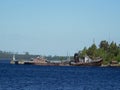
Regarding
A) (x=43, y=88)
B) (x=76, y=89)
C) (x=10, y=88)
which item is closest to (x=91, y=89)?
(x=76, y=89)

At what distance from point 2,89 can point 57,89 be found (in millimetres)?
8821

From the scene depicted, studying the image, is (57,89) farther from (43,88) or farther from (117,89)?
(117,89)

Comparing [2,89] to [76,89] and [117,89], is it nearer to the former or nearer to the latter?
[76,89]

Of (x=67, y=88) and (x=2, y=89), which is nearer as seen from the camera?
(x=2, y=89)

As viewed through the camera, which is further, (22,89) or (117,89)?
(117,89)

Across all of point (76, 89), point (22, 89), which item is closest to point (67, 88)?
point (76, 89)

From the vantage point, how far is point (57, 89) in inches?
2965

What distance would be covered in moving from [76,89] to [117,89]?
7.57 metres

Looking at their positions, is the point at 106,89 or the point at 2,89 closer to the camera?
the point at 2,89

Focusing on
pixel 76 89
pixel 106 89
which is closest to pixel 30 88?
pixel 76 89

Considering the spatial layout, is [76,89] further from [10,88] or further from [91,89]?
[10,88]

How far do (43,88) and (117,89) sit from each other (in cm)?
1246

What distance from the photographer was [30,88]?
75.4m

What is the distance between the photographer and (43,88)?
7625cm
